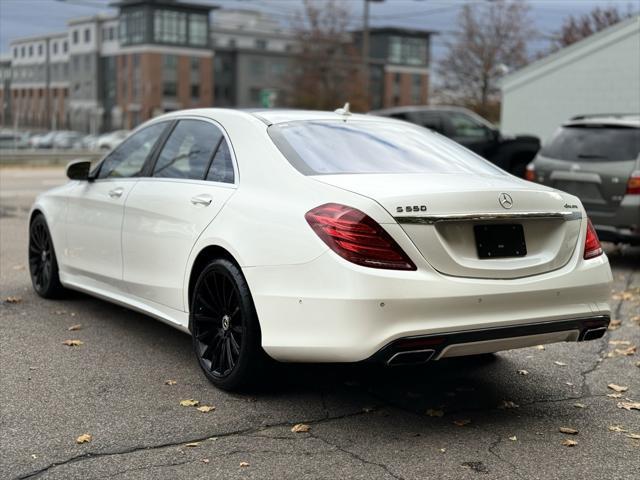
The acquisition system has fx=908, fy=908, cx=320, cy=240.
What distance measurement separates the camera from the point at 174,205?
214 inches

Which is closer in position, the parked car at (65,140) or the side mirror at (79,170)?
the side mirror at (79,170)

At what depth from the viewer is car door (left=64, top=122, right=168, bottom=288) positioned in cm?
614

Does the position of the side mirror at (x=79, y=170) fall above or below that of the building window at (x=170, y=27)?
below

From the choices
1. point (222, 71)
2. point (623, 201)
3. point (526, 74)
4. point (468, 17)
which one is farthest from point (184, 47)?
point (623, 201)

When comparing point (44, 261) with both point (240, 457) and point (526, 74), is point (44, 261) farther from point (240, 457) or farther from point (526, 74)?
point (526, 74)

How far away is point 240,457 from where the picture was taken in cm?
401

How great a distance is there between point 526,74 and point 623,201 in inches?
577

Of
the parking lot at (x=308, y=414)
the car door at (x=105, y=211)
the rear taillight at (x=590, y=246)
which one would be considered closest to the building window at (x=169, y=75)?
the car door at (x=105, y=211)

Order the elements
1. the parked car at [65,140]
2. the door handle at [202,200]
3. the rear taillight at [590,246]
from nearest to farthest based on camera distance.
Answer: the rear taillight at [590,246]
the door handle at [202,200]
the parked car at [65,140]

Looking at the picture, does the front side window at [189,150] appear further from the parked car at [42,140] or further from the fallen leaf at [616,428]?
the parked car at [42,140]

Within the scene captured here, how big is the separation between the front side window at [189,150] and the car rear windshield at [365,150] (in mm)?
504

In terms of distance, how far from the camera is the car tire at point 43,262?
283 inches

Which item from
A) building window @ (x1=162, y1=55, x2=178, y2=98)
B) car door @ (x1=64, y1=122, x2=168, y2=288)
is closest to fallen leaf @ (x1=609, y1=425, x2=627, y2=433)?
car door @ (x1=64, y1=122, x2=168, y2=288)

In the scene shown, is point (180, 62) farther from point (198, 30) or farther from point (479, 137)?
point (479, 137)
